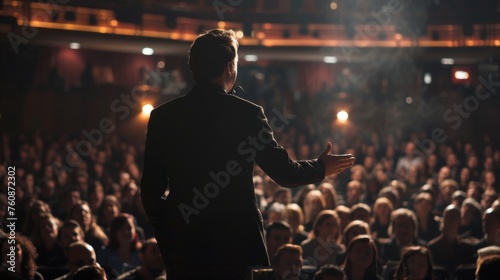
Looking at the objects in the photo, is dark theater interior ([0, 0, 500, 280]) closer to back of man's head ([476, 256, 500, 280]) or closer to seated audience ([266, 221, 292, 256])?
seated audience ([266, 221, 292, 256])

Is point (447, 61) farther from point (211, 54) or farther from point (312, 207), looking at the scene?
point (211, 54)

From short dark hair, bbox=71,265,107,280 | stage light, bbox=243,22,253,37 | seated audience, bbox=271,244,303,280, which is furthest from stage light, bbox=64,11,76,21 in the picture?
short dark hair, bbox=71,265,107,280

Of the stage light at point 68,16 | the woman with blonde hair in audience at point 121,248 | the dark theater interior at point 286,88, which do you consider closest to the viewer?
the woman with blonde hair in audience at point 121,248

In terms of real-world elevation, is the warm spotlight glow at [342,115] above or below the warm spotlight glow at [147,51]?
below

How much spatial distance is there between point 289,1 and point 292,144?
8631 millimetres

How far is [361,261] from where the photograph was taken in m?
5.84

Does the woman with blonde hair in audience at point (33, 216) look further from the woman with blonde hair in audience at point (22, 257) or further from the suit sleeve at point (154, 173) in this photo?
the suit sleeve at point (154, 173)

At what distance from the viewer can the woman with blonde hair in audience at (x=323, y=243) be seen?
7332mm

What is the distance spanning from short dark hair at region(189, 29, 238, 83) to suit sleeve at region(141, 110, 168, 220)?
24 cm

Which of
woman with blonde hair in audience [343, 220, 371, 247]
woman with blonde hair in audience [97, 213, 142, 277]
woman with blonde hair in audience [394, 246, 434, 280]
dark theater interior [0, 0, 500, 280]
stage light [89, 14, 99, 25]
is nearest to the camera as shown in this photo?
woman with blonde hair in audience [394, 246, 434, 280]

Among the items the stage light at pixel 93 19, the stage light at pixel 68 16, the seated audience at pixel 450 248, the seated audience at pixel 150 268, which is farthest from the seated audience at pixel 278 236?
the stage light at pixel 93 19

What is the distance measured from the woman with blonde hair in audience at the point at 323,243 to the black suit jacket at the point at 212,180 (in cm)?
474

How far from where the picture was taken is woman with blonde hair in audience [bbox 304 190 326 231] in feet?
29.5

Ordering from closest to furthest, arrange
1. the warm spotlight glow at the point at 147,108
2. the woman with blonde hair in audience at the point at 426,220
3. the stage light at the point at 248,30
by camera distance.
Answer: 1. the woman with blonde hair in audience at the point at 426,220
2. the warm spotlight glow at the point at 147,108
3. the stage light at the point at 248,30
